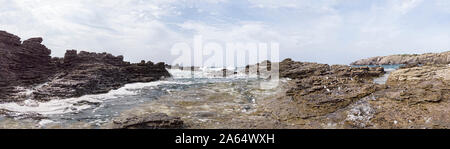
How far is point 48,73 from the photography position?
59.0 feet

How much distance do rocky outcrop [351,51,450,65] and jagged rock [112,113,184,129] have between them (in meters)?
49.7

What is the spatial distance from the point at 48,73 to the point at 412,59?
326 ft

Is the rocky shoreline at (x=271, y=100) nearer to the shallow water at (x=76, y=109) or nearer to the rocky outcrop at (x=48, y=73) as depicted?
the rocky outcrop at (x=48, y=73)

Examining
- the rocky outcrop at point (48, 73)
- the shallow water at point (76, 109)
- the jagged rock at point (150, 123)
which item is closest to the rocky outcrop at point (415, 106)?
the jagged rock at point (150, 123)

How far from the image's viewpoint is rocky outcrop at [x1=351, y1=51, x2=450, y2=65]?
58.7 m

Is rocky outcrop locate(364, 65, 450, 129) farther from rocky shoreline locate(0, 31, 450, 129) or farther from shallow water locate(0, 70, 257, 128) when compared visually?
shallow water locate(0, 70, 257, 128)

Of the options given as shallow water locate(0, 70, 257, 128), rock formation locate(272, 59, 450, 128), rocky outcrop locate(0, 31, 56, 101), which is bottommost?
shallow water locate(0, 70, 257, 128)

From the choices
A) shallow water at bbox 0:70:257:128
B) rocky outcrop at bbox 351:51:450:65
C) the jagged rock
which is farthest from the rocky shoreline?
rocky outcrop at bbox 351:51:450:65

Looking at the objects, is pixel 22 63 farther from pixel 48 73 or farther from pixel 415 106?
pixel 415 106

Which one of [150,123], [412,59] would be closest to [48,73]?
[150,123]
